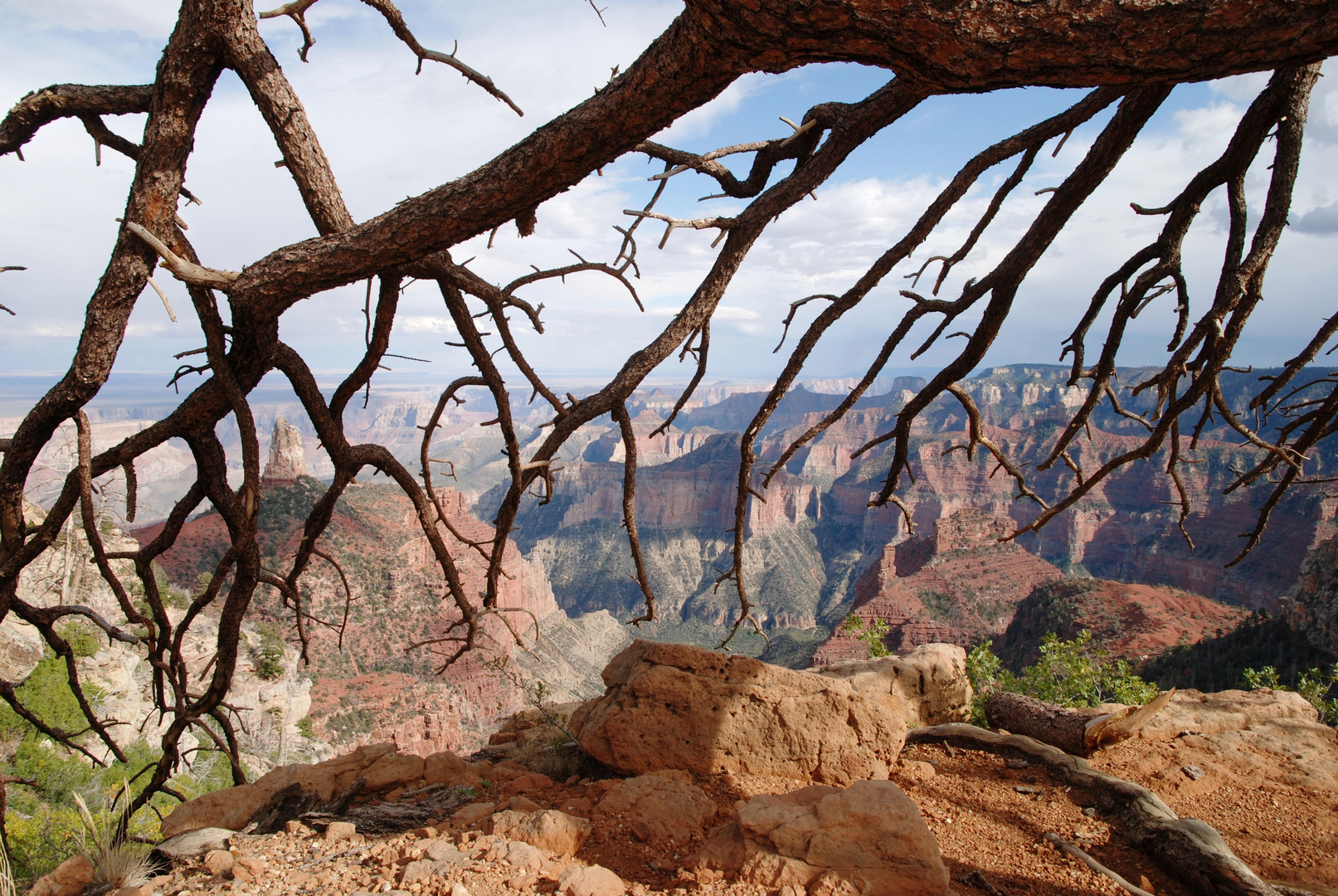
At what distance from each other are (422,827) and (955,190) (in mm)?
4107

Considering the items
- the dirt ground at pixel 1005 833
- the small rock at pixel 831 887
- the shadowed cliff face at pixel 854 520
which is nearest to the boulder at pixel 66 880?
the dirt ground at pixel 1005 833

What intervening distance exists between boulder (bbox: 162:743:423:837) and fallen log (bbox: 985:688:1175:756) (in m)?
4.64

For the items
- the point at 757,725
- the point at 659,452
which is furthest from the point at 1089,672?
the point at 659,452

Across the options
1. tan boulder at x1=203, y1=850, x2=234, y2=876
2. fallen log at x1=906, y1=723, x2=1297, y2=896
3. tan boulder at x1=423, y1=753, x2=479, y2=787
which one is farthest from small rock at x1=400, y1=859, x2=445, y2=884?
fallen log at x1=906, y1=723, x2=1297, y2=896

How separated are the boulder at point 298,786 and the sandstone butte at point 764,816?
2 cm

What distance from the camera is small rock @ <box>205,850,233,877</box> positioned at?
3125mm

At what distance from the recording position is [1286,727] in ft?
17.9

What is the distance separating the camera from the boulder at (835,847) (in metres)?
2.86

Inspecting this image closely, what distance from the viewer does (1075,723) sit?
5.39 meters

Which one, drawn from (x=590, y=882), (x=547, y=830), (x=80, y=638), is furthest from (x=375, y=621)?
(x=590, y=882)

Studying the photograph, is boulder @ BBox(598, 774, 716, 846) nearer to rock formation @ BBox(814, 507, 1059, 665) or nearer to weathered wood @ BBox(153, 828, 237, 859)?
weathered wood @ BBox(153, 828, 237, 859)

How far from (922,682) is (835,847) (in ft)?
13.5

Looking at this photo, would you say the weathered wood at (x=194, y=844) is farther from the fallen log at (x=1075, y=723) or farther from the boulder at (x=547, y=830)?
the fallen log at (x=1075, y=723)

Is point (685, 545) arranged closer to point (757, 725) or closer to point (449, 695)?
point (449, 695)
